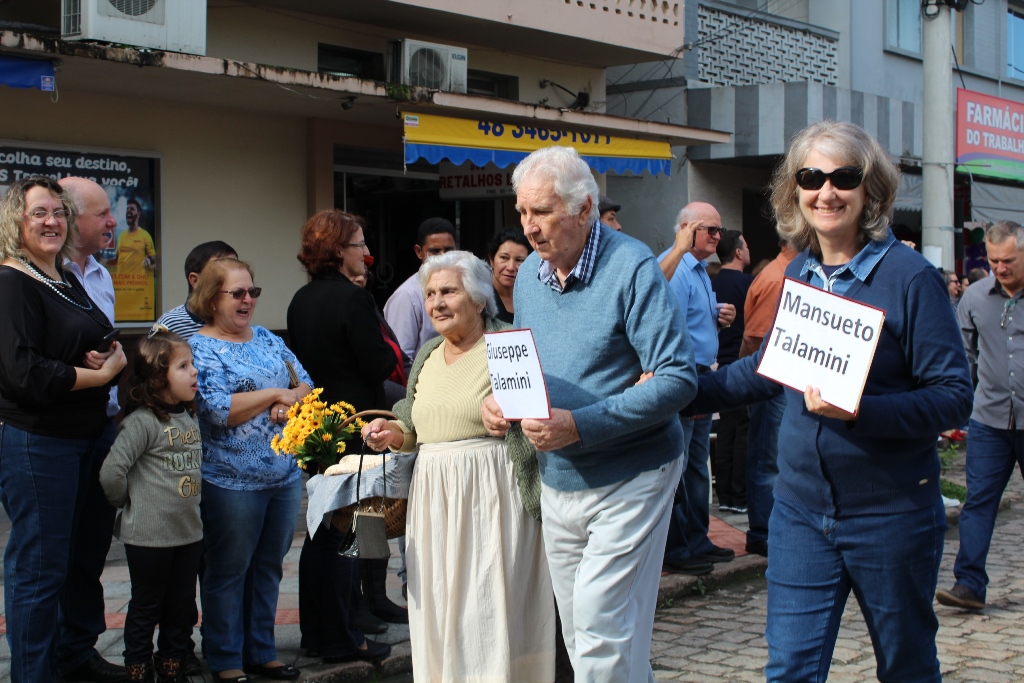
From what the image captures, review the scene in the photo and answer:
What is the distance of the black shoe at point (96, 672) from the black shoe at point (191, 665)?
29 cm

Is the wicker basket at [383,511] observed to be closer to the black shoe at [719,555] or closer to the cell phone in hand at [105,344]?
the cell phone in hand at [105,344]

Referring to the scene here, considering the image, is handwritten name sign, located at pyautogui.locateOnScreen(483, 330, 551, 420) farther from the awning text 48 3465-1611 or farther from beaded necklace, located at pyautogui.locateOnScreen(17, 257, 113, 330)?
the awning text 48 3465-1611

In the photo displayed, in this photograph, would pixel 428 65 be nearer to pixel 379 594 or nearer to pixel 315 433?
pixel 379 594

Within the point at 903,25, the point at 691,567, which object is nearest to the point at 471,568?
the point at 691,567

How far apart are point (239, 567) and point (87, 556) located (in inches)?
26.9

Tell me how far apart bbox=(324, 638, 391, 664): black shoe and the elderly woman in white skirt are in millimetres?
722

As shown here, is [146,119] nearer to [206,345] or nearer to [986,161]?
[206,345]

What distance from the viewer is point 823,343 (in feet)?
9.69

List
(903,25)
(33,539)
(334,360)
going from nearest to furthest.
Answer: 1. (33,539)
2. (334,360)
3. (903,25)

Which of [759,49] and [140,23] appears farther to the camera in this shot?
[759,49]

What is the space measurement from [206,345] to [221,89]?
618 centimetres

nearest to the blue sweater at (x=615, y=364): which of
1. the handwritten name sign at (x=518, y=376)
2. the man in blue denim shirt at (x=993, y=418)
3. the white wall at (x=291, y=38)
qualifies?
the handwritten name sign at (x=518, y=376)

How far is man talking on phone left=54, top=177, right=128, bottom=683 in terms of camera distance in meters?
4.73

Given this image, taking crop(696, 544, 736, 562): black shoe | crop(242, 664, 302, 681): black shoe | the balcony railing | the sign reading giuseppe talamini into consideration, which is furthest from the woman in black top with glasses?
the balcony railing
